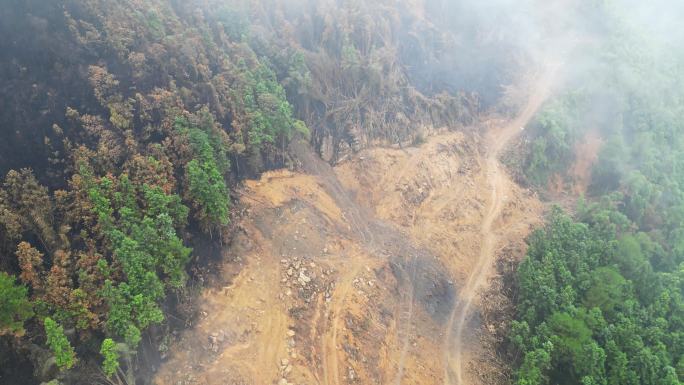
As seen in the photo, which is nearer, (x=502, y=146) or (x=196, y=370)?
(x=196, y=370)

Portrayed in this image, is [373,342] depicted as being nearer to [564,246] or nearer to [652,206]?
[564,246]

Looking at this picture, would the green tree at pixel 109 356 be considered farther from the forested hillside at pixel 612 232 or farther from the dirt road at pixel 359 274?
the forested hillside at pixel 612 232

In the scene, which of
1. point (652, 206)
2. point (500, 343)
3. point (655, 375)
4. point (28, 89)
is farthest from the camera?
point (652, 206)

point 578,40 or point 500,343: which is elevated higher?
point 578,40

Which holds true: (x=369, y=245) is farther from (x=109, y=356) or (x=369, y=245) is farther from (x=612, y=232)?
(x=612, y=232)

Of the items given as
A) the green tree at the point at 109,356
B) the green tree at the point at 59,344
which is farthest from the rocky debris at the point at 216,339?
the green tree at the point at 59,344

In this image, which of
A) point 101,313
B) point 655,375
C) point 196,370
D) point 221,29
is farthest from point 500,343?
point 221,29

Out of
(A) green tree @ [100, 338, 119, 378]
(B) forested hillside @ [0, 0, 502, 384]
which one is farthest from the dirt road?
(A) green tree @ [100, 338, 119, 378]

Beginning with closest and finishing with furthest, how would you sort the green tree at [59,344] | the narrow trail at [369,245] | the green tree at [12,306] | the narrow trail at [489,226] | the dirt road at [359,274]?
the green tree at [59,344] → the green tree at [12,306] → the dirt road at [359,274] → the narrow trail at [369,245] → the narrow trail at [489,226]
